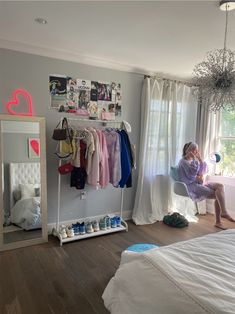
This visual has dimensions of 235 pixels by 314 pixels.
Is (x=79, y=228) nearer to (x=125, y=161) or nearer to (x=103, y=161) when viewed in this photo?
(x=103, y=161)

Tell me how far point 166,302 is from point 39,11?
2287 mm

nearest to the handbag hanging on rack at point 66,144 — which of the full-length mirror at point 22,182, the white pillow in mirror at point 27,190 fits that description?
the full-length mirror at point 22,182

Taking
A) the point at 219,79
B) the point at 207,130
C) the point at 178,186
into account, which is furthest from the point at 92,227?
the point at 207,130

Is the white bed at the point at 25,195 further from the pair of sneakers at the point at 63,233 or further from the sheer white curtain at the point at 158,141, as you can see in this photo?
the sheer white curtain at the point at 158,141

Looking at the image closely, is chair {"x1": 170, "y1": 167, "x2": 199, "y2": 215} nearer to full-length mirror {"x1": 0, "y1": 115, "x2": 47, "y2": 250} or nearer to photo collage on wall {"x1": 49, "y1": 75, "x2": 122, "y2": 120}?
photo collage on wall {"x1": 49, "y1": 75, "x2": 122, "y2": 120}

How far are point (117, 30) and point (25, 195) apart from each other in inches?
83.2

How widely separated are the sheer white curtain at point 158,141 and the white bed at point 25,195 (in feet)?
4.97

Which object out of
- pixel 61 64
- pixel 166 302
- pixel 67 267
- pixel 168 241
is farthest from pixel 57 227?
pixel 166 302

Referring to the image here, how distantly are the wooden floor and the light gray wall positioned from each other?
1.54 feet

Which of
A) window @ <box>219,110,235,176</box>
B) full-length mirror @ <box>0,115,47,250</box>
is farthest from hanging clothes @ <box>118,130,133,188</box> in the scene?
window @ <box>219,110,235,176</box>

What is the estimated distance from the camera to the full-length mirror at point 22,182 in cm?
276

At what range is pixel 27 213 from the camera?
294cm

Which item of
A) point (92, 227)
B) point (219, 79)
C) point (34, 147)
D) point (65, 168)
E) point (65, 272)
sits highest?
point (219, 79)

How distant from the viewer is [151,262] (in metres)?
1.25
